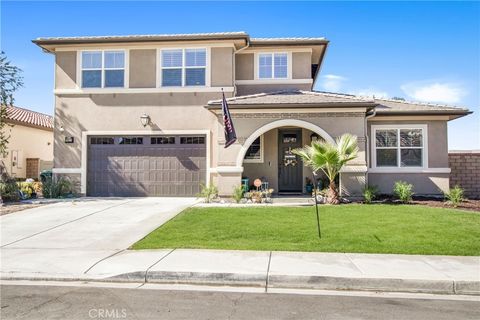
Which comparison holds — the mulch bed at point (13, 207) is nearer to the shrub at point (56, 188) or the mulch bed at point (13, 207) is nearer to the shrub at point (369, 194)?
the shrub at point (56, 188)

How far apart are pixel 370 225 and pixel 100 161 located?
12.2 m

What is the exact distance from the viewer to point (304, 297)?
5.30 meters

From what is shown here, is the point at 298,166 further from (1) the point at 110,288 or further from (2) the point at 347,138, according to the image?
(1) the point at 110,288

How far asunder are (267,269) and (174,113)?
450 inches

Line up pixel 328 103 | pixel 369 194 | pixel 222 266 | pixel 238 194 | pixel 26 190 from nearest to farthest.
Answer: pixel 222 266 → pixel 369 194 → pixel 238 194 → pixel 328 103 → pixel 26 190

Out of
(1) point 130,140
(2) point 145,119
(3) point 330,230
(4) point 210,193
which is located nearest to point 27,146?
(1) point 130,140

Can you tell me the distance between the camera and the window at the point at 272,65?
17219mm

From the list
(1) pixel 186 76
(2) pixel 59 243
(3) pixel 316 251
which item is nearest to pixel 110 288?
(2) pixel 59 243

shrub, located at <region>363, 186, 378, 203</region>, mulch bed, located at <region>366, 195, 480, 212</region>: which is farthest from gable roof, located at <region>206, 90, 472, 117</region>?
mulch bed, located at <region>366, 195, 480, 212</region>

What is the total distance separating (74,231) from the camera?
956cm

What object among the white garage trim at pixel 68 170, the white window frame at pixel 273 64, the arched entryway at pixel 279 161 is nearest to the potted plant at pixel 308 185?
the arched entryway at pixel 279 161

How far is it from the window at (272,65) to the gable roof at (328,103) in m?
1.64

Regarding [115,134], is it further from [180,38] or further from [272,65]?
[272,65]

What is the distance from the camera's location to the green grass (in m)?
7.76
